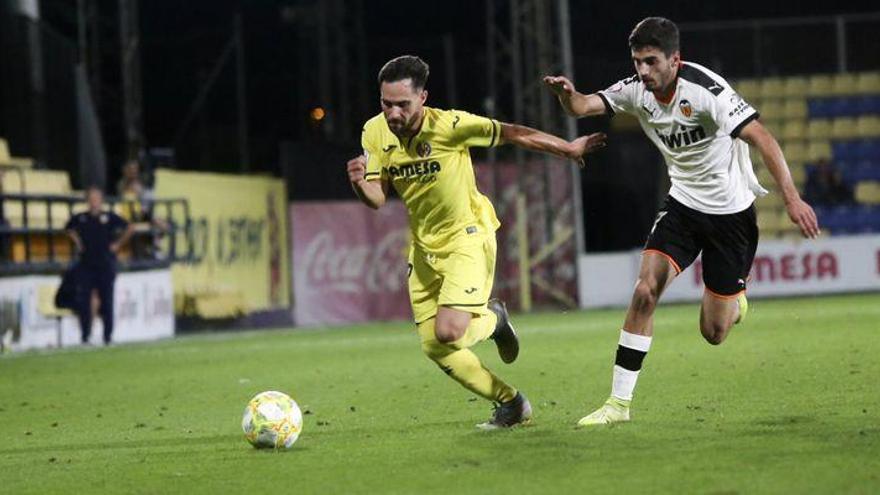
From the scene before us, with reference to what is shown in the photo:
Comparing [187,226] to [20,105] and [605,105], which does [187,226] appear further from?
[605,105]

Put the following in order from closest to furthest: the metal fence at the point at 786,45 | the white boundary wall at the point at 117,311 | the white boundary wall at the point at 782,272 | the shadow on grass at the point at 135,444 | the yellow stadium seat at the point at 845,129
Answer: the shadow on grass at the point at 135,444
the white boundary wall at the point at 117,311
the white boundary wall at the point at 782,272
the metal fence at the point at 786,45
the yellow stadium seat at the point at 845,129

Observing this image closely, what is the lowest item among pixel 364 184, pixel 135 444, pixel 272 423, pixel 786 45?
pixel 135 444

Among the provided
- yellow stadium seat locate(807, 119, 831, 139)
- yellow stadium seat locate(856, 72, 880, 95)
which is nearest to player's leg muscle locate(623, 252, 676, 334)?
yellow stadium seat locate(856, 72, 880, 95)

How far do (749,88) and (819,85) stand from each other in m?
1.43

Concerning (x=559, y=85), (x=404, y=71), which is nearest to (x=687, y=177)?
(x=559, y=85)

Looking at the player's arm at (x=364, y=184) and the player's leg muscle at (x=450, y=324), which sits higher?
the player's arm at (x=364, y=184)

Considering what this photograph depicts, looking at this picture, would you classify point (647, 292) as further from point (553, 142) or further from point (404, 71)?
point (404, 71)

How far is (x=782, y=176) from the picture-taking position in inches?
335

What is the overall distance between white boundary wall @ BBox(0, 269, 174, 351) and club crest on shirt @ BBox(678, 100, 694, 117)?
12860mm

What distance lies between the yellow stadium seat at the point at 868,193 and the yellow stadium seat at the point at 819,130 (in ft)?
5.48

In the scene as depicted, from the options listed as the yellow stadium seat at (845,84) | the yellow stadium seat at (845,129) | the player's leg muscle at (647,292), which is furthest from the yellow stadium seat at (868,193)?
the player's leg muscle at (647,292)

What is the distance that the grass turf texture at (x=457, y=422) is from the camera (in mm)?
7039

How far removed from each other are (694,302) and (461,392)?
16.5 m

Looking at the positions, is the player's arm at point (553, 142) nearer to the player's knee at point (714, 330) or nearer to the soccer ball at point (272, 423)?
the player's knee at point (714, 330)
